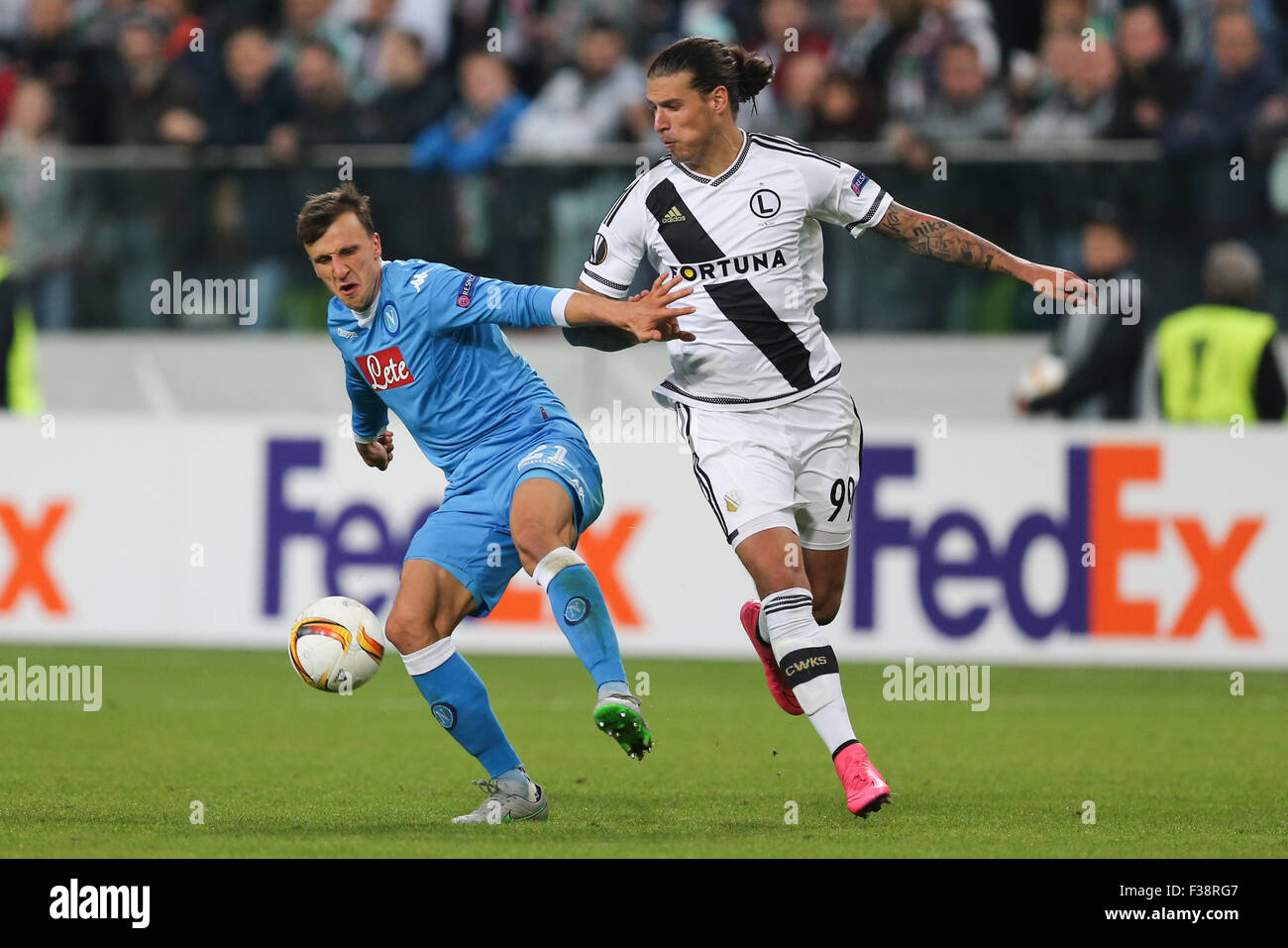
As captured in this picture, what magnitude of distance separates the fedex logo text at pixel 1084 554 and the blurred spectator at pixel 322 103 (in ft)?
16.8

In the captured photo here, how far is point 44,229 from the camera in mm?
14516

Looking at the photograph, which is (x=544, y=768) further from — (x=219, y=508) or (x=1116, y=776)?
(x=219, y=508)

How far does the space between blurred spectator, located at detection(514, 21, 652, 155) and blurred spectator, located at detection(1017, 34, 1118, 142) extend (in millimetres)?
2952

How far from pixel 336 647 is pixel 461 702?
0.47 metres

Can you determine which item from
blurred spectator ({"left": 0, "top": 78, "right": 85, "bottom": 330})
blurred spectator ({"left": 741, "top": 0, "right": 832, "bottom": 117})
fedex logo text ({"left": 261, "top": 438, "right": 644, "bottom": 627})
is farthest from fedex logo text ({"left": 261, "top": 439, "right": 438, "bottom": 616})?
blurred spectator ({"left": 741, "top": 0, "right": 832, "bottom": 117})

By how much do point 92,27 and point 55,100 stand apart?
1.37 m

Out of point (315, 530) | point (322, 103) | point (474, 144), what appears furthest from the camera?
point (322, 103)

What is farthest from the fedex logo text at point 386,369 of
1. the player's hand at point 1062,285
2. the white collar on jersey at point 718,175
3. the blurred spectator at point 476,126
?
the blurred spectator at point 476,126

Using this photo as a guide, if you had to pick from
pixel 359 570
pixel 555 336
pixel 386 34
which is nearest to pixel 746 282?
pixel 359 570

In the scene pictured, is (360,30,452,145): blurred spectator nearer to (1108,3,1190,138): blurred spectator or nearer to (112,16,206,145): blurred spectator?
(112,16,206,145): blurred spectator

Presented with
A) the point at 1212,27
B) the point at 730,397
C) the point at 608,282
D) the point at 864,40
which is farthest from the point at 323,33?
the point at 730,397

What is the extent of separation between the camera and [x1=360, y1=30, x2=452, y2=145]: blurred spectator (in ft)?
48.6

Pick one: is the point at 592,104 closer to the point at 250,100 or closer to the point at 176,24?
the point at 250,100

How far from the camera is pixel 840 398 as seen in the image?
740cm
